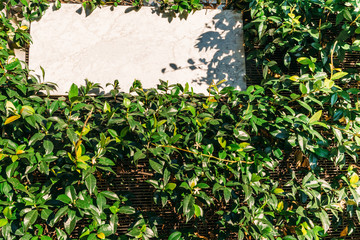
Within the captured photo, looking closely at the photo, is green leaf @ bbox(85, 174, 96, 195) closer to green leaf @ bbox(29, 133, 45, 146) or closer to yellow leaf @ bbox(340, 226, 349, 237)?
green leaf @ bbox(29, 133, 45, 146)

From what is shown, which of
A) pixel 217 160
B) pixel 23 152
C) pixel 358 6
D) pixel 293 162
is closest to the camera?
pixel 23 152

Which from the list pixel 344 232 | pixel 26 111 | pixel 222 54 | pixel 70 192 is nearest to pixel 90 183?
pixel 70 192

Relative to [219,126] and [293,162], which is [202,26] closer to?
[219,126]

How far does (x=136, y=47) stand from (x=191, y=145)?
0.88m

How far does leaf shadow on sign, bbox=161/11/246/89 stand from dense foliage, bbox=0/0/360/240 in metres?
0.16

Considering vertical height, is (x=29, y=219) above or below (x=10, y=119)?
below

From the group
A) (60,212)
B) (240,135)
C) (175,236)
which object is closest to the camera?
(60,212)

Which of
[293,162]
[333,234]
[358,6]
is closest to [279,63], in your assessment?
[358,6]

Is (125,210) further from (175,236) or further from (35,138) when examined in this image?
(35,138)

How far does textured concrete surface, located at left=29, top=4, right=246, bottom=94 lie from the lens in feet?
7.00

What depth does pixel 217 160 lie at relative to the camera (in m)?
1.78

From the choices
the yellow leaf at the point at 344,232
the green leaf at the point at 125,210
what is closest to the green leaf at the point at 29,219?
the green leaf at the point at 125,210

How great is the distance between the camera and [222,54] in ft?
7.40

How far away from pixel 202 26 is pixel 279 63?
0.64 metres
